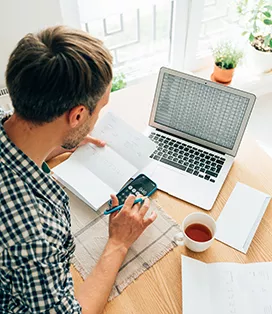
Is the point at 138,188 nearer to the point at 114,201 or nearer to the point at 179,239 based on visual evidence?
the point at 114,201

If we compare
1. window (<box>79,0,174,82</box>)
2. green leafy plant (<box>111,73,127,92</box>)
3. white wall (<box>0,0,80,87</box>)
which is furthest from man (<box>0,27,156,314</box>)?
green leafy plant (<box>111,73,127,92</box>)

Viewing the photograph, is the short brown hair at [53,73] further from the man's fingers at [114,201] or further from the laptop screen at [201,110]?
the laptop screen at [201,110]

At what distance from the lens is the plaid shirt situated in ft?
2.33

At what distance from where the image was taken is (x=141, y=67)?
2033 mm

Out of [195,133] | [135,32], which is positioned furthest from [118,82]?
[195,133]

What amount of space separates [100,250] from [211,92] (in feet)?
1.83

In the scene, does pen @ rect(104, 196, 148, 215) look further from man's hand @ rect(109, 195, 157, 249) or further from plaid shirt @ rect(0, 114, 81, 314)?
plaid shirt @ rect(0, 114, 81, 314)

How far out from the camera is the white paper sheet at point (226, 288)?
2.75 ft

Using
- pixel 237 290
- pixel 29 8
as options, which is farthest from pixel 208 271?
pixel 29 8

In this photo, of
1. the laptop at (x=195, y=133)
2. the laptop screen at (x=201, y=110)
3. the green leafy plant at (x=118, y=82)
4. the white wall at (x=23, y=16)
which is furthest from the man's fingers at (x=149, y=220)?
the green leafy plant at (x=118, y=82)

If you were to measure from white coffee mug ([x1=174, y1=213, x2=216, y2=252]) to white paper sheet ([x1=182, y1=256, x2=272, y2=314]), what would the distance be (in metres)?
0.03

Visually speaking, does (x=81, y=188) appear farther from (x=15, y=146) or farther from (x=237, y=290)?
(x=237, y=290)

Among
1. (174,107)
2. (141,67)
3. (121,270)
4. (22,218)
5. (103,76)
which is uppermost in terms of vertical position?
(103,76)

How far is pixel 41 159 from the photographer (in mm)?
879
